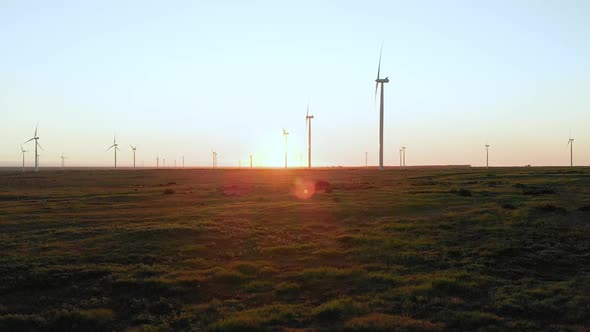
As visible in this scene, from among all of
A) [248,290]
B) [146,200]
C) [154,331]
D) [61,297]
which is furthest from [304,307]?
[146,200]

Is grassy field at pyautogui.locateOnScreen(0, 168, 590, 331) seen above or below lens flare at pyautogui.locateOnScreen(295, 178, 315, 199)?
below

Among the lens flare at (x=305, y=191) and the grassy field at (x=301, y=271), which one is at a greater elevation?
the lens flare at (x=305, y=191)

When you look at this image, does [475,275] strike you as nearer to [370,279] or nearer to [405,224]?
[370,279]

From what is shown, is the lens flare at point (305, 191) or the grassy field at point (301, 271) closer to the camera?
the grassy field at point (301, 271)

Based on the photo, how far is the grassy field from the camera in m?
17.2

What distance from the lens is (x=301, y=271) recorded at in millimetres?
23250

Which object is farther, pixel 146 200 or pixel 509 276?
pixel 146 200

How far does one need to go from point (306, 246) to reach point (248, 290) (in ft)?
28.0

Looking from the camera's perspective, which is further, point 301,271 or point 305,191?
point 305,191

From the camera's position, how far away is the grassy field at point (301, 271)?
17234 millimetres

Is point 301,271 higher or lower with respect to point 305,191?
lower

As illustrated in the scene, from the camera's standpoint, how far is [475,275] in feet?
72.3

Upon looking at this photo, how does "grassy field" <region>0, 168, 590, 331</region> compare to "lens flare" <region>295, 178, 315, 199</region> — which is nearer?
"grassy field" <region>0, 168, 590, 331</region>

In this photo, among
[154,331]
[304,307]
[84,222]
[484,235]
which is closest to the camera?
[154,331]
